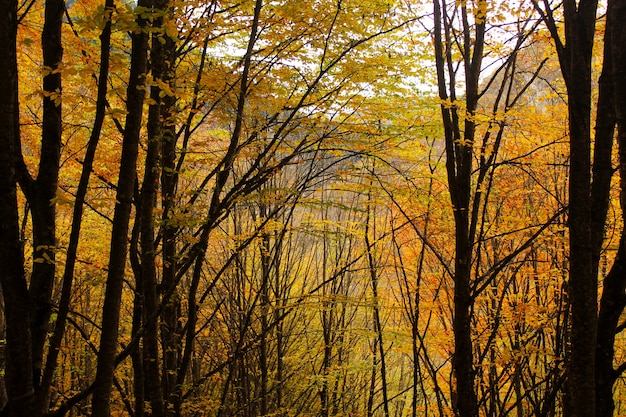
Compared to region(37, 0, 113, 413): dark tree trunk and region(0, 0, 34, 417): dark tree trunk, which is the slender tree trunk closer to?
region(37, 0, 113, 413): dark tree trunk

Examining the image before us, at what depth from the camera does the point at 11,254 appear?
1897mm

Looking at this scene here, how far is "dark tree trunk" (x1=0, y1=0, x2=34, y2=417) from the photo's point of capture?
1.82 m

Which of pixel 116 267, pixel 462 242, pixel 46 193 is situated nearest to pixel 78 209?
pixel 116 267

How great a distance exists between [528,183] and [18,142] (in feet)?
25.1

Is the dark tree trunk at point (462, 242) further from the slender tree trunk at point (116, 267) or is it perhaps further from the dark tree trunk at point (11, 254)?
the dark tree trunk at point (11, 254)

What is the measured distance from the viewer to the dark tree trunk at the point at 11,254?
182 centimetres

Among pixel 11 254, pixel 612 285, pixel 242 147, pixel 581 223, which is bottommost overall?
pixel 612 285

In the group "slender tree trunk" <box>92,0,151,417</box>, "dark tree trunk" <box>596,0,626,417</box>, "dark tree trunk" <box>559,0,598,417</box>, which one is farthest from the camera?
"slender tree trunk" <box>92,0,151,417</box>

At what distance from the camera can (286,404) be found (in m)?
9.64

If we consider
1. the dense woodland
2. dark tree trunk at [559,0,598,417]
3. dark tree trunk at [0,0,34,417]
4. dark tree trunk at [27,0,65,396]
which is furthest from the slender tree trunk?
dark tree trunk at [559,0,598,417]

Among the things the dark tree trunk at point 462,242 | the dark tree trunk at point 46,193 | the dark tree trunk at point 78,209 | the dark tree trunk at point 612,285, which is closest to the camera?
the dark tree trunk at point 612,285

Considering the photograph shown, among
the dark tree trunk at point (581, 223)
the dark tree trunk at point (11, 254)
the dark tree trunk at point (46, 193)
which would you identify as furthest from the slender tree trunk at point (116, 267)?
the dark tree trunk at point (581, 223)

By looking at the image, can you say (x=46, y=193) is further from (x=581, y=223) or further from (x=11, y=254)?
(x=581, y=223)

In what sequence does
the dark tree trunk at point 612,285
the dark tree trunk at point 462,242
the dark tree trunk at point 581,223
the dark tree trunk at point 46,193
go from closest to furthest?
1. the dark tree trunk at point 612,285
2. the dark tree trunk at point 581,223
3. the dark tree trunk at point 46,193
4. the dark tree trunk at point 462,242
